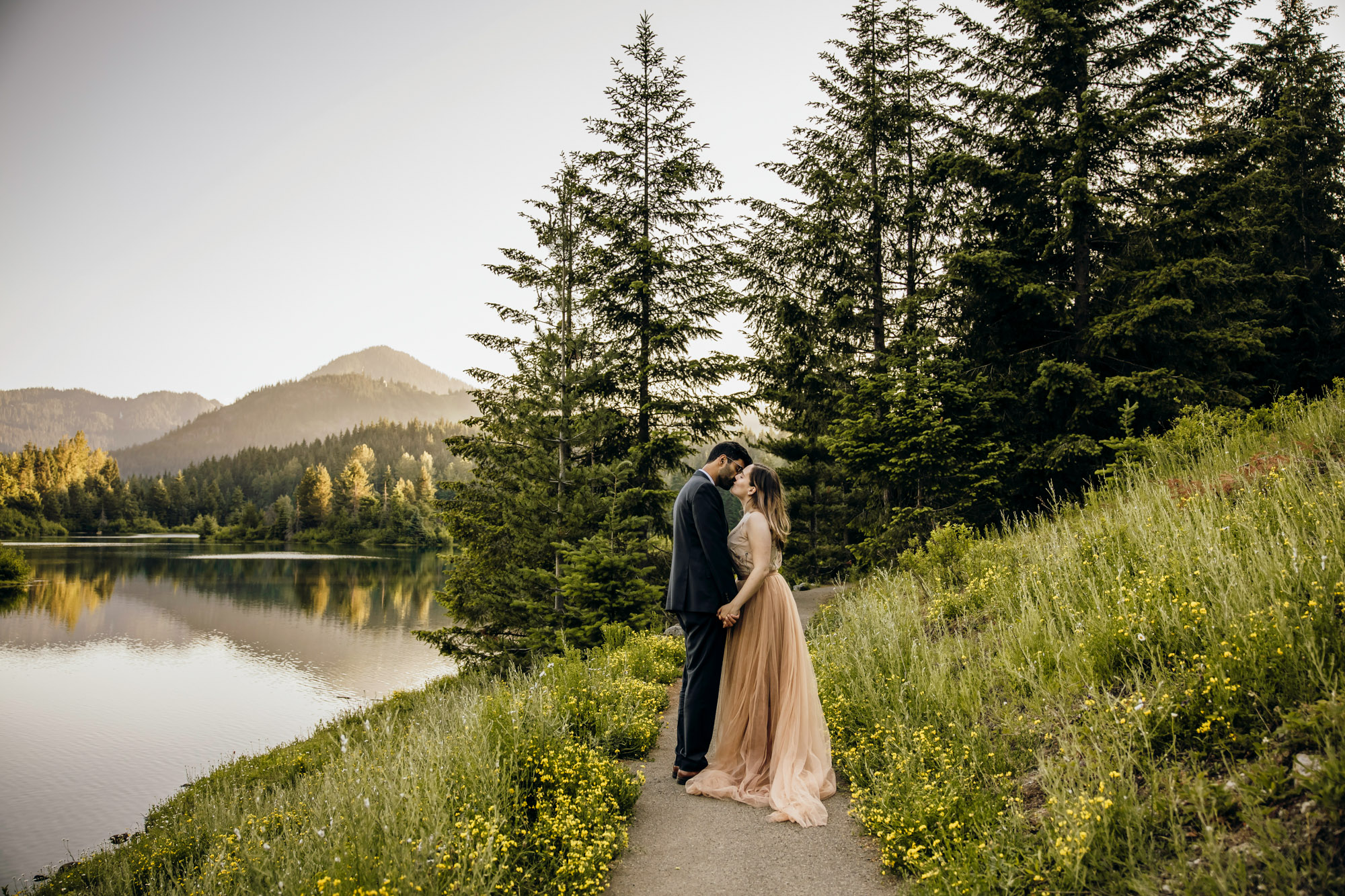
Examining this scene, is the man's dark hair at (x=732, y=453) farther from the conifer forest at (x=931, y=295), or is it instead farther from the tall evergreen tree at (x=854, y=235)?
the tall evergreen tree at (x=854, y=235)

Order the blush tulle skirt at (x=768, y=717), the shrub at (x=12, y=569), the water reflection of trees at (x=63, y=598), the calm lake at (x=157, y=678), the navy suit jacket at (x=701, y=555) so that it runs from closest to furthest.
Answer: the blush tulle skirt at (x=768, y=717)
the navy suit jacket at (x=701, y=555)
the calm lake at (x=157, y=678)
the water reflection of trees at (x=63, y=598)
the shrub at (x=12, y=569)

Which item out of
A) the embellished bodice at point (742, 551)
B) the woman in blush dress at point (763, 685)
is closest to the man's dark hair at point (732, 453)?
the woman in blush dress at point (763, 685)

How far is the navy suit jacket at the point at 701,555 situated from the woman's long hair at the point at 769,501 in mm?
288

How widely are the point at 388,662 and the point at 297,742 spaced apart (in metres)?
10.9

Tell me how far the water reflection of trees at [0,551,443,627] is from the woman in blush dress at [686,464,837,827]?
1078 inches

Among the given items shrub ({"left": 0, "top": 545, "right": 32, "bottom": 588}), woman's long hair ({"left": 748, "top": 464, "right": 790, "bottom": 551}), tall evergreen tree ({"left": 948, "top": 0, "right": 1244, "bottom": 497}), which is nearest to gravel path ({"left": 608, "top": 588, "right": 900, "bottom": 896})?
woman's long hair ({"left": 748, "top": 464, "right": 790, "bottom": 551})

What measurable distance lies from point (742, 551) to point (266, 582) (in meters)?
56.6

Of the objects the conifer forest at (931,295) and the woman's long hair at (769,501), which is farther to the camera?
the conifer forest at (931,295)

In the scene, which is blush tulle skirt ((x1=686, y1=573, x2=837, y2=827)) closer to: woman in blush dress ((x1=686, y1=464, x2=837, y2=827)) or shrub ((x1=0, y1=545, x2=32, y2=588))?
woman in blush dress ((x1=686, y1=464, x2=837, y2=827))

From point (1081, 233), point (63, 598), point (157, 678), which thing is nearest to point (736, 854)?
point (1081, 233)

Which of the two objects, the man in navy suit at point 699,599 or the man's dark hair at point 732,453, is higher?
the man's dark hair at point 732,453

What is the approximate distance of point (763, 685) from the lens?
452 cm

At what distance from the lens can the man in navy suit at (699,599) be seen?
14.5 feet

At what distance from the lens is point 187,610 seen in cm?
3731
